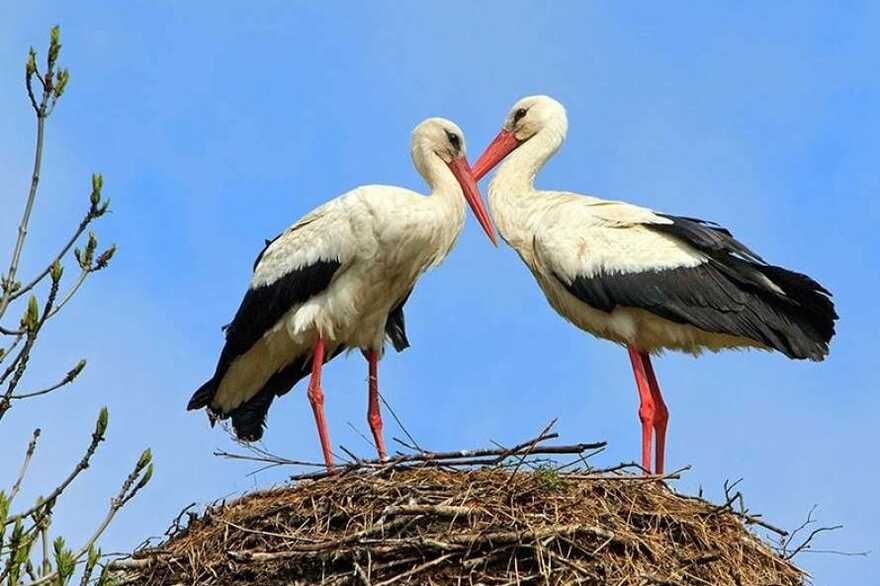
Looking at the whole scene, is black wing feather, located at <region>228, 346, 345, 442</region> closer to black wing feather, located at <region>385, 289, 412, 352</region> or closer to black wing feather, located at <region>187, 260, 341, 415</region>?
black wing feather, located at <region>187, 260, 341, 415</region>

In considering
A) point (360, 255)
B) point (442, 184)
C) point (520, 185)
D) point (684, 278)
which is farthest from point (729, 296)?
point (360, 255)

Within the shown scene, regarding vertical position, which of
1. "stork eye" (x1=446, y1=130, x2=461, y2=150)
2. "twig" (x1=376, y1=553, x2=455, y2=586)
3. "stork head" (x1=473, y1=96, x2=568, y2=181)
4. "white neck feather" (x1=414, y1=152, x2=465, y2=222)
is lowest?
"twig" (x1=376, y1=553, x2=455, y2=586)

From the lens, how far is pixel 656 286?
1009cm

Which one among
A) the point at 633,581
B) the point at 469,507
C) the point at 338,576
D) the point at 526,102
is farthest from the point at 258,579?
the point at 526,102

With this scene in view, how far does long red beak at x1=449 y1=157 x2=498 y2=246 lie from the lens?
11.0 meters

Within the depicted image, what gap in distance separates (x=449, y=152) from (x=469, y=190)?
0.94 ft

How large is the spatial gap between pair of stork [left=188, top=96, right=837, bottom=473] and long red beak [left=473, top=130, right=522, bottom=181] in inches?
4.2

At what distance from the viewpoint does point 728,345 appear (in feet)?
34.0

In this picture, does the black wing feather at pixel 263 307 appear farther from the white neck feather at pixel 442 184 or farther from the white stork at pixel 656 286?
→ the white stork at pixel 656 286

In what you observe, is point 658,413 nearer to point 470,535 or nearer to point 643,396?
point 643,396

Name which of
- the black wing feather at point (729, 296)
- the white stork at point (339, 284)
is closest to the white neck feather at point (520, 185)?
the white stork at point (339, 284)

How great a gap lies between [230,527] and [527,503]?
1.60 meters

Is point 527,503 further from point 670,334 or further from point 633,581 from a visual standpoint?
point 670,334

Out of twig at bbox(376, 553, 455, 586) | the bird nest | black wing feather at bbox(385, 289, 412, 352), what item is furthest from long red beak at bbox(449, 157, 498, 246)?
twig at bbox(376, 553, 455, 586)
